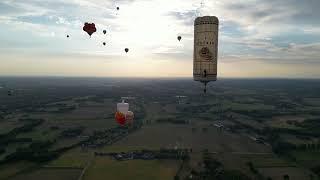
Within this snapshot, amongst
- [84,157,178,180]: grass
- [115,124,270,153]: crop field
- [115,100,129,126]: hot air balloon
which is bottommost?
[115,124,270,153]: crop field

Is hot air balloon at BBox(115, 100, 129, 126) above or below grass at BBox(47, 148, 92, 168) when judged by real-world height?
above

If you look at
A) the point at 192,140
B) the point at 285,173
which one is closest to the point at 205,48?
the point at 285,173

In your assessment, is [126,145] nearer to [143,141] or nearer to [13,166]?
[143,141]

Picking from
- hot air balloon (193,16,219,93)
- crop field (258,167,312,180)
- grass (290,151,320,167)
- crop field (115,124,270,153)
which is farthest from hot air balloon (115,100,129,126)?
grass (290,151,320,167)

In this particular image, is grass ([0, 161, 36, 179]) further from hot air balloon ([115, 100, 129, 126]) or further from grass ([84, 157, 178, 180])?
hot air balloon ([115, 100, 129, 126])

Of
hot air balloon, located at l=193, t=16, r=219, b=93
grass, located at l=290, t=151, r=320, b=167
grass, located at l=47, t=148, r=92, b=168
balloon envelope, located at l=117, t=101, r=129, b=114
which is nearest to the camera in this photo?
hot air balloon, located at l=193, t=16, r=219, b=93

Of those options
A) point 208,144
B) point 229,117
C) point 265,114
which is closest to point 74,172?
point 208,144
